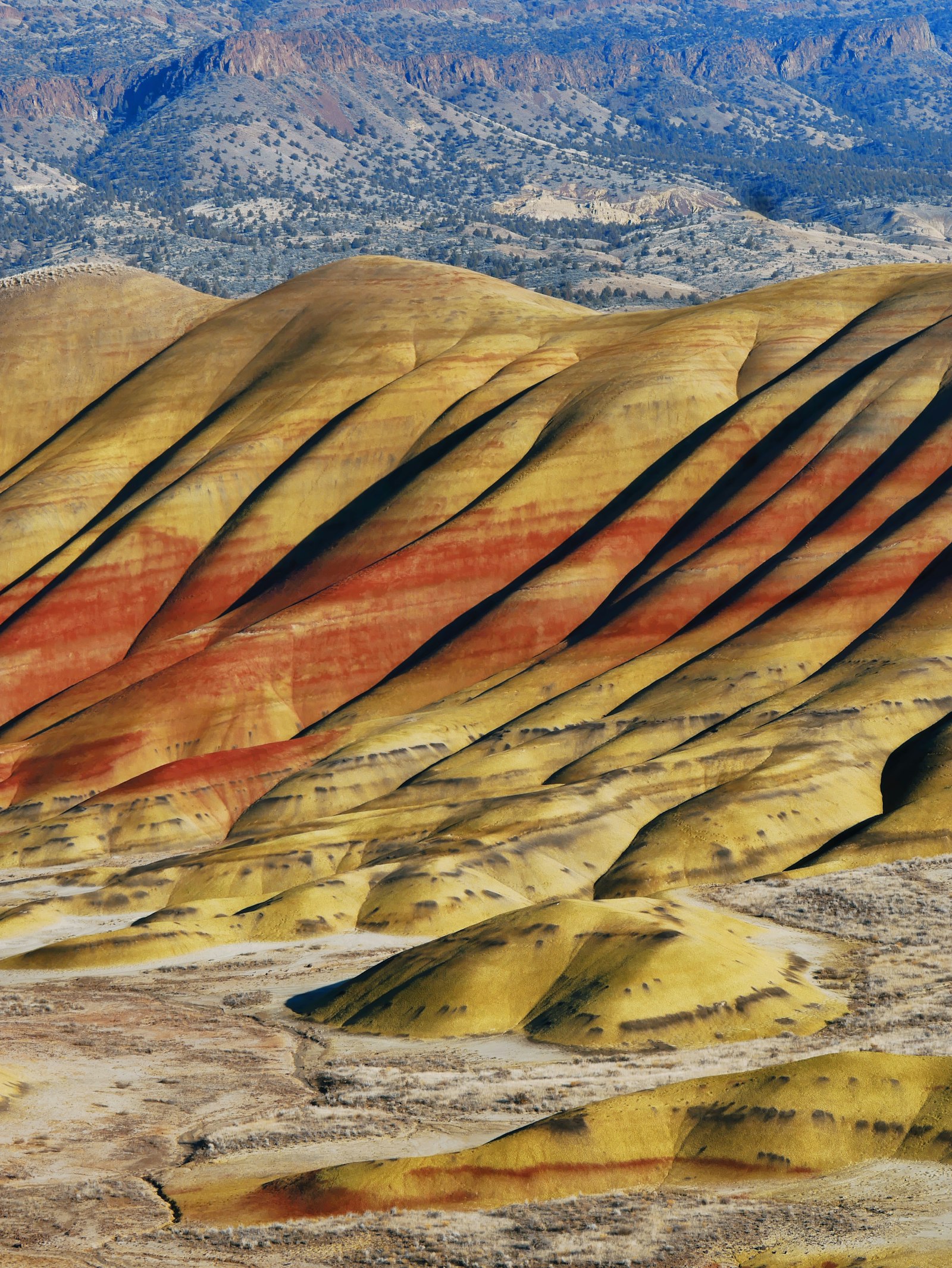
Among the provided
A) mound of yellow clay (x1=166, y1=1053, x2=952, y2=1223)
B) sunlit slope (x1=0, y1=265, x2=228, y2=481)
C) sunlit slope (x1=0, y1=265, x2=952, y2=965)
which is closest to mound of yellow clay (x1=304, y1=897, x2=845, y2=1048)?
mound of yellow clay (x1=166, y1=1053, x2=952, y2=1223)

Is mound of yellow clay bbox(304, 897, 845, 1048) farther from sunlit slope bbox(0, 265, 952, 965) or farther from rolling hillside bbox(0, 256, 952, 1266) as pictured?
sunlit slope bbox(0, 265, 952, 965)

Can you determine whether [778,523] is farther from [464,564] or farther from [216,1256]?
[216,1256]

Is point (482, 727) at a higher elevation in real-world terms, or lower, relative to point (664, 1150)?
lower

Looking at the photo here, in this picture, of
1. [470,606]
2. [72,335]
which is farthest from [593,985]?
[72,335]

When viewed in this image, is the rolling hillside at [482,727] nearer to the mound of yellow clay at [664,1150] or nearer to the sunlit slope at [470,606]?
the mound of yellow clay at [664,1150]

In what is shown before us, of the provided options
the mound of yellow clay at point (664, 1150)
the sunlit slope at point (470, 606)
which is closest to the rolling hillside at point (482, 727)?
the mound of yellow clay at point (664, 1150)

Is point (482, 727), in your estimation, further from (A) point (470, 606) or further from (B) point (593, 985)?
(B) point (593, 985)
